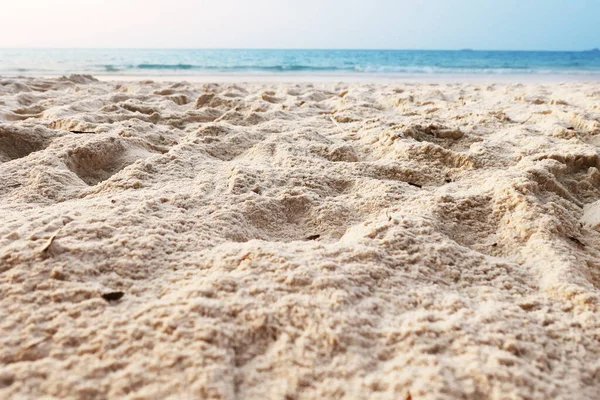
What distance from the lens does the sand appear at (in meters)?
0.65

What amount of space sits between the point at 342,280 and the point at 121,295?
448 millimetres

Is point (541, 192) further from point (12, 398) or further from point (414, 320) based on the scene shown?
point (12, 398)

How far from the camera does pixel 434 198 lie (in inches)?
52.4

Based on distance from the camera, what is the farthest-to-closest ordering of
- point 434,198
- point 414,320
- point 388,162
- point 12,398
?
point 388,162 < point 434,198 < point 414,320 < point 12,398

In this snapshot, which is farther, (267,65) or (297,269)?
(267,65)

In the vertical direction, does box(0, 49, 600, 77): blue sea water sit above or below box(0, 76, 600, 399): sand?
above

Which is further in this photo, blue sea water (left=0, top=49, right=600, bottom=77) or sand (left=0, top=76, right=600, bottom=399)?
blue sea water (left=0, top=49, right=600, bottom=77)

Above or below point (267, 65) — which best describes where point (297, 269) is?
below

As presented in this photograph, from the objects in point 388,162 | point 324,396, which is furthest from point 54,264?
point 388,162

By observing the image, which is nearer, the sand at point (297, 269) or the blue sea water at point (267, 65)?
the sand at point (297, 269)

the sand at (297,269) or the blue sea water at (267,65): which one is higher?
the blue sea water at (267,65)

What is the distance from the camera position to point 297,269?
0.89 meters

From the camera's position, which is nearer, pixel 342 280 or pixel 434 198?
pixel 342 280

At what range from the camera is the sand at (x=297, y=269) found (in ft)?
2.15
